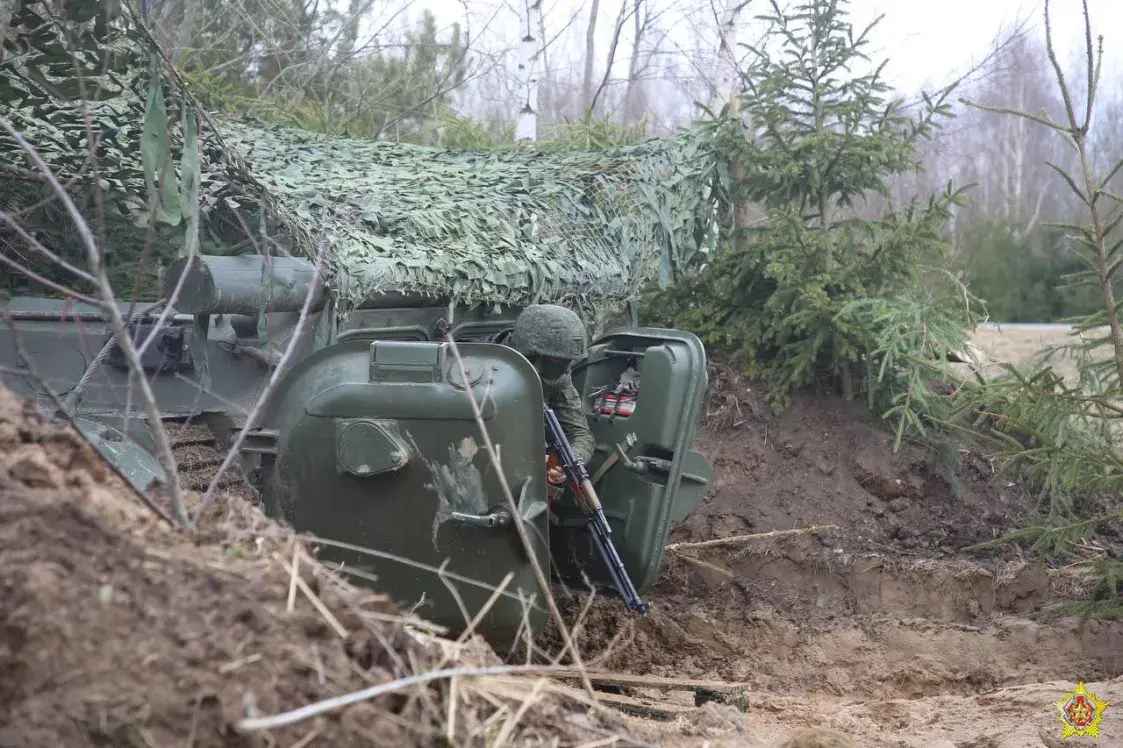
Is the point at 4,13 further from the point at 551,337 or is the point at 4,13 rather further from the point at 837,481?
the point at 837,481

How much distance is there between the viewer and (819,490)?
27.7ft

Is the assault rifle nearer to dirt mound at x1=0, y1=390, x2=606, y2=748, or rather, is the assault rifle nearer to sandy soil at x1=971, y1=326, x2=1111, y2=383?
dirt mound at x1=0, y1=390, x2=606, y2=748

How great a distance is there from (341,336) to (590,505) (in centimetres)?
152

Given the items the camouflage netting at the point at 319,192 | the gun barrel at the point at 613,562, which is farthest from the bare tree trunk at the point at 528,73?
the gun barrel at the point at 613,562

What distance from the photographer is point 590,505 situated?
5.69 m

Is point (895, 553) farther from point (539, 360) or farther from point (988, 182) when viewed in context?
point (988, 182)

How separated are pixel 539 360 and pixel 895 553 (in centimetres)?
335

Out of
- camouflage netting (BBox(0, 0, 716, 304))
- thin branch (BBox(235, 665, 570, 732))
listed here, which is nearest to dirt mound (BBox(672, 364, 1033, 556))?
camouflage netting (BBox(0, 0, 716, 304))

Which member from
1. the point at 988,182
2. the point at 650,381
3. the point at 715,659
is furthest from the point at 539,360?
the point at 988,182

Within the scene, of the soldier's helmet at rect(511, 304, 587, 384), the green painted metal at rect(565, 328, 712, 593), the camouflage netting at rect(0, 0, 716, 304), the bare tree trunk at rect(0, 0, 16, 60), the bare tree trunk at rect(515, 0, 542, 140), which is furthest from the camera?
the bare tree trunk at rect(515, 0, 542, 140)

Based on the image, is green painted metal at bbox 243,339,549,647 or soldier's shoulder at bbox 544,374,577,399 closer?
green painted metal at bbox 243,339,549,647

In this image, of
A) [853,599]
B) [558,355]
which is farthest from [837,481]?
[558,355]

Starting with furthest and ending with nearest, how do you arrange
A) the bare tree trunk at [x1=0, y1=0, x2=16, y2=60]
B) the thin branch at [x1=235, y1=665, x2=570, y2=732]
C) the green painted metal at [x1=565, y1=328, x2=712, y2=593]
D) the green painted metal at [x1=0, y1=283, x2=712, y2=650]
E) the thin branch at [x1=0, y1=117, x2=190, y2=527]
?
the green painted metal at [x1=565, y1=328, x2=712, y2=593] → the bare tree trunk at [x1=0, y1=0, x2=16, y2=60] → the green painted metal at [x1=0, y1=283, x2=712, y2=650] → the thin branch at [x1=0, y1=117, x2=190, y2=527] → the thin branch at [x1=235, y1=665, x2=570, y2=732]

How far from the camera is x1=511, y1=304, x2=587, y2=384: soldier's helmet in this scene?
562 cm
